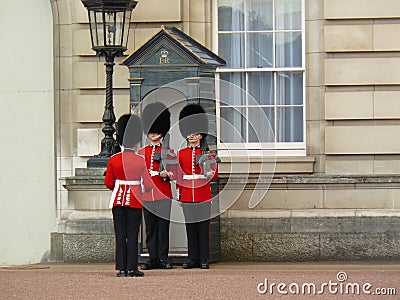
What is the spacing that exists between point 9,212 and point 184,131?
11.3ft

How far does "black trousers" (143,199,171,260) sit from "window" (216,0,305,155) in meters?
2.04

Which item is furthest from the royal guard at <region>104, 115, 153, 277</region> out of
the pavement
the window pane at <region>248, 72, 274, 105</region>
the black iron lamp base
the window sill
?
the window pane at <region>248, 72, 274, 105</region>

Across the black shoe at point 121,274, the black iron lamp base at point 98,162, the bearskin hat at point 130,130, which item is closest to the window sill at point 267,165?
the black iron lamp base at point 98,162

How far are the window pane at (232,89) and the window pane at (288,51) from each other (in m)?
0.45

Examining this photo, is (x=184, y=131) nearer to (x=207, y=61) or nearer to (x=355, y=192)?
(x=207, y=61)

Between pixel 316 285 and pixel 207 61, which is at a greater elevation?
pixel 207 61

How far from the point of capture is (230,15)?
15438 mm

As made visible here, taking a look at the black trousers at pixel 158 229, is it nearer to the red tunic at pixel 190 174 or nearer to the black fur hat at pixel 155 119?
the red tunic at pixel 190 174

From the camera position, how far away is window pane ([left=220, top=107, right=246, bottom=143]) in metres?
15.4

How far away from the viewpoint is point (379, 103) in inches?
588

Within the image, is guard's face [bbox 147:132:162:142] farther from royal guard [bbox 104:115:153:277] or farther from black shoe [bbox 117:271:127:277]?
black shoe [bbox 117:271:127:277]

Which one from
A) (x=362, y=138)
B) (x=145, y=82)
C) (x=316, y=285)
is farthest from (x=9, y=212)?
(x=316, y=285)

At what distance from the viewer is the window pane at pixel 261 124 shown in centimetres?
1533

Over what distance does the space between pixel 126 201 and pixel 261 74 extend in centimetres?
345
